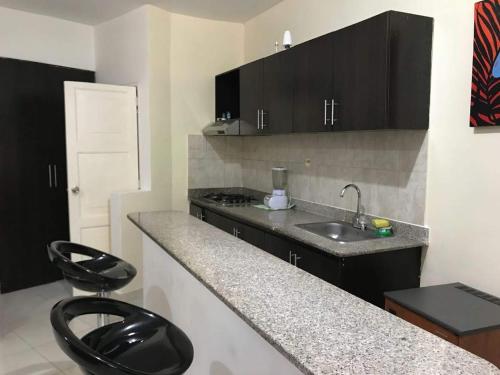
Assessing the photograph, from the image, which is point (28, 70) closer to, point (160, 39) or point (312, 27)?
point (160, 39)

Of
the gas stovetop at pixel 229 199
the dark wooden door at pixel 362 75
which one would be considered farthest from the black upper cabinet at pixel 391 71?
the gas stovetop at pixel 229 199

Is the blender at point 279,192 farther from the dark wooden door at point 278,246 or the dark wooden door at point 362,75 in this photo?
the dark wooden door at point 362,75

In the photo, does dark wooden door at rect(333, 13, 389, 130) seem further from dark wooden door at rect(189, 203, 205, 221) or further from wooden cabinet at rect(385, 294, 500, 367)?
dark wooden door at rect(189, 203, 205, 221)

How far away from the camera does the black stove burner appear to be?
3961 mm

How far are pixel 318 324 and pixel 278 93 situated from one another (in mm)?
2504

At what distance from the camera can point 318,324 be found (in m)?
1.08

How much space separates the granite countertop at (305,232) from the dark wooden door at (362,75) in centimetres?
71

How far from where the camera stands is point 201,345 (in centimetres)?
184

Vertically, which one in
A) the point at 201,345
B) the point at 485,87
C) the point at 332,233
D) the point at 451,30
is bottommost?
the point at 201,345

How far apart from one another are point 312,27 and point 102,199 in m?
2.56

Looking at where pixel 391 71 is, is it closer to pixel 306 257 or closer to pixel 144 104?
pixel 306 257

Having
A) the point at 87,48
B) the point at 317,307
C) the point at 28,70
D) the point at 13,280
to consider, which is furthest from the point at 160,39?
the point at 317,307

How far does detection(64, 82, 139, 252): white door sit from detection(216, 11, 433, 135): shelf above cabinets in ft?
5.75

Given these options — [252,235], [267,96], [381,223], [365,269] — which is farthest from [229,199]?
[365,269]
